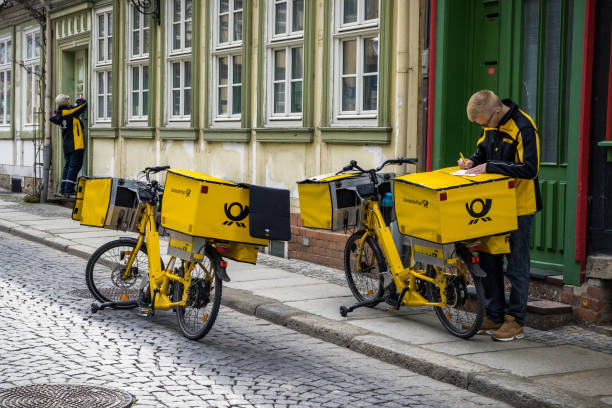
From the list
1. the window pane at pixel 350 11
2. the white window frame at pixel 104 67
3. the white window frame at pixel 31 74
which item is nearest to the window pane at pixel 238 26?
the window pane at pixel 350 11

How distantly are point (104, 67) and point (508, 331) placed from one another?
528 inches

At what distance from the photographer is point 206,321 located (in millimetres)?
7523

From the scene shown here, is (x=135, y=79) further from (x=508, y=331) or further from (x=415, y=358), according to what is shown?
(x=415, y=358)

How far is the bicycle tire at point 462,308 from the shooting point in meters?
7.36

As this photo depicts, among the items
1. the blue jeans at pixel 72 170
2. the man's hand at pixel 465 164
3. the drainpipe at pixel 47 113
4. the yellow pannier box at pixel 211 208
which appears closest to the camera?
the yellow pannier box at pixel 211 208

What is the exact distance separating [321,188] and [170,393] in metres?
3.05

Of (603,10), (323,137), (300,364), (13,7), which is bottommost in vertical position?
(300,364)

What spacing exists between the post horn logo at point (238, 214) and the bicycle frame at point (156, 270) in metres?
0.52

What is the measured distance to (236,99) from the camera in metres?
14.5

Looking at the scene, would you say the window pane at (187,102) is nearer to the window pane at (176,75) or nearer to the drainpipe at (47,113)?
the window pane at (176,75)

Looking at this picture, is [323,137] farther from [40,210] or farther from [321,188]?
[40,210]

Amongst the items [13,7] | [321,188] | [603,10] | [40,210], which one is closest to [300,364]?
[321,188]

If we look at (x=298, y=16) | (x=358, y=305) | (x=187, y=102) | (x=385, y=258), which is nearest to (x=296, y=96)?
Answer: (x=298, y=16)

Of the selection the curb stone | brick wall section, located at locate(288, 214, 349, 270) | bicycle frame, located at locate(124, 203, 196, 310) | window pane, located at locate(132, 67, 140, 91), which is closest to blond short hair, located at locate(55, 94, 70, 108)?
window pane, located at locate(132, 67, 140, 91)
